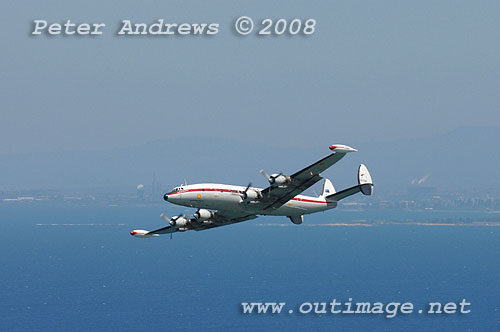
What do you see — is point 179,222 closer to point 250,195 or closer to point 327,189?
point 250,195

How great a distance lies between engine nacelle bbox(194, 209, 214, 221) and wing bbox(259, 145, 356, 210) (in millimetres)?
12520

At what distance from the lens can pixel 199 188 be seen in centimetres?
11069

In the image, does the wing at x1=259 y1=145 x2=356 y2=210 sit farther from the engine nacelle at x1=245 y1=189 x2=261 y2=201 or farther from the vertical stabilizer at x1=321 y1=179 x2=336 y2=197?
the vertical stabilizer at x1=321 y1=179 x2=336 y2=197

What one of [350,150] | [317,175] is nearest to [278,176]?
[317,175]

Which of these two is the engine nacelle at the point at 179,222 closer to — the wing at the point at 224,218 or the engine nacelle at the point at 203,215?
the wing at the point at 224,218

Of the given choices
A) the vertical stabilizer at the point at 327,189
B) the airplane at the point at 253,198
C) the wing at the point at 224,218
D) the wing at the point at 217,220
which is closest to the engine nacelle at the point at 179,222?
the airplane at the point at 253,198

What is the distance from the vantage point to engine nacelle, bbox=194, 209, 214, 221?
123 m

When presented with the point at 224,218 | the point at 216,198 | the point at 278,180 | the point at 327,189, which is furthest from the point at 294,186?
the point at 327,189

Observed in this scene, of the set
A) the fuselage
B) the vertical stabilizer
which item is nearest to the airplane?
the fuselage

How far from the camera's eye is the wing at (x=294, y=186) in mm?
105750

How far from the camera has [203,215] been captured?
12275 cm

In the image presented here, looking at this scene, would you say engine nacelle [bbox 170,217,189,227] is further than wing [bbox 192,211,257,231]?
Yes

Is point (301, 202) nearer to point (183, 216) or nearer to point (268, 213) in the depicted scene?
point (268, 213)

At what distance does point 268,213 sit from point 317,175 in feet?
46.3
